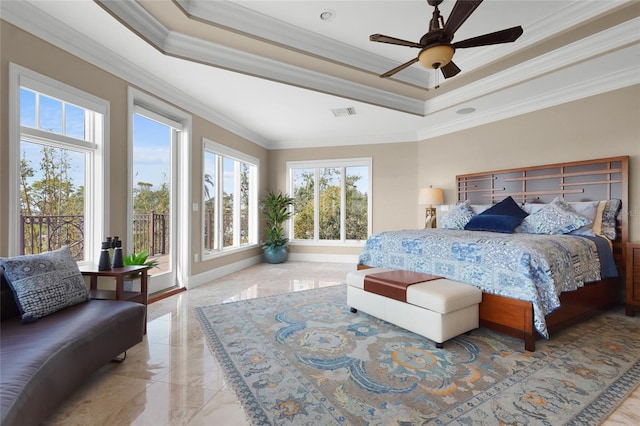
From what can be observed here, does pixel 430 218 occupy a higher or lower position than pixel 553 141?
lower

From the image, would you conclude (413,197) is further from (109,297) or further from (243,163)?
(109,297)

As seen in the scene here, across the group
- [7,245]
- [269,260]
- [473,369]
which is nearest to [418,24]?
[473,369]

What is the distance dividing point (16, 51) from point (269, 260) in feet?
15.8

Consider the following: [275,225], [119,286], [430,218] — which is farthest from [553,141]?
[119,286]

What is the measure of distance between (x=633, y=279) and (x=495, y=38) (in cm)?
275

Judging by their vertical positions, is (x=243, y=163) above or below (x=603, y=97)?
below

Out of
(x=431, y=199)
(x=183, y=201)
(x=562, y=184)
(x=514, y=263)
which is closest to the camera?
(x=514, y=263)

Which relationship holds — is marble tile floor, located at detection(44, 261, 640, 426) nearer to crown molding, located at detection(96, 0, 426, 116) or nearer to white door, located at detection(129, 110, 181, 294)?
white door, located at detection(129, 110, 181, 294)

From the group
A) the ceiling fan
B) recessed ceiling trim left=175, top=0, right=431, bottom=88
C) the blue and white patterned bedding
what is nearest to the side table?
recessed ceiling trim left=175, top=0, right=431, bottom=88

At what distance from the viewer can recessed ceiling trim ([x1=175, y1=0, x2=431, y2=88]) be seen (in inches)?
107

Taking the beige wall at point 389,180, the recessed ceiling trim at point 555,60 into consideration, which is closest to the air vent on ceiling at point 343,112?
the recessed ceiling trim at point 555,60

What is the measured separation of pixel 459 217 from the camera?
4512mm

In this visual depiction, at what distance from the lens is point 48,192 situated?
9.02 feet

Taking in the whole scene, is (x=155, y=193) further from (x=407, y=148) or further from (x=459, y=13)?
(x=407, y=148)
